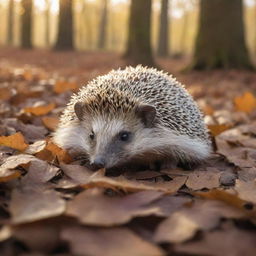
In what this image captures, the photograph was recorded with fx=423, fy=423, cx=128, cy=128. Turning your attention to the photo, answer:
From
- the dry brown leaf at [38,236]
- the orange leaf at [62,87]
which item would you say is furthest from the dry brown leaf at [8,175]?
the orange leaf at [62,87]

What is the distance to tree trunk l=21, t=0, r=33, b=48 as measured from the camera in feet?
78.0

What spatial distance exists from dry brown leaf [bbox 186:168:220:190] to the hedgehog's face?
0.63m

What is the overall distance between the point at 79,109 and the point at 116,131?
436 millimetres

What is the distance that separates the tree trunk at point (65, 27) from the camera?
21656 millimetres

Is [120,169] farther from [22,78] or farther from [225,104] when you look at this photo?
[22,78]

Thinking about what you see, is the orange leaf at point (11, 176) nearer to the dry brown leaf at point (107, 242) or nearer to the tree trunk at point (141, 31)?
the dry brown leaf at point (107, 242)

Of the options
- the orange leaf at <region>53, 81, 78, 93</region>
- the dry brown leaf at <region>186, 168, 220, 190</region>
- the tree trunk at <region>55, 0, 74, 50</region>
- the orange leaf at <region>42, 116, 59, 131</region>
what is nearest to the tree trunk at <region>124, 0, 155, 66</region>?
the orange leaf at <region>53, 81, 78, 93</region>

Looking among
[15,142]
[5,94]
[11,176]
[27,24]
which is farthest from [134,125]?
[27,24]

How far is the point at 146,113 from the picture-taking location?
12.2ft

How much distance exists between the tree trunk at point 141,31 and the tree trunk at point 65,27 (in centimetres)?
934

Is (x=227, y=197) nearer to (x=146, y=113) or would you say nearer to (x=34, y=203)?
(x=34, y=203)

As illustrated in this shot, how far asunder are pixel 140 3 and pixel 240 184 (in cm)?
1061

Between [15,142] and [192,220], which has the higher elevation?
[15,142]

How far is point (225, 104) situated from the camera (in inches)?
302
